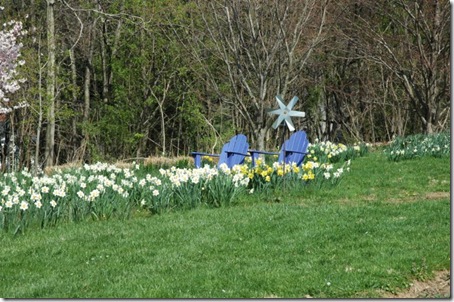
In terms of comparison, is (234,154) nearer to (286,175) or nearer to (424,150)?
(286,175)

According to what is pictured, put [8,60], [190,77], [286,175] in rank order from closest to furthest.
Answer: [286,175]
[8,60]
[190,77]

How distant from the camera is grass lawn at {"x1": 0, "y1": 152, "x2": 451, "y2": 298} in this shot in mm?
4805

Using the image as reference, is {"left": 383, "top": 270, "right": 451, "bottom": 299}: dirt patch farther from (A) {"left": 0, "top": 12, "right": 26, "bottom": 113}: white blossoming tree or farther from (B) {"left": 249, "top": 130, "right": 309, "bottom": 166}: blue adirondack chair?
(A) {"left": 0, "top": 12, "right": 26, "bottom": 113}: white blossoming tree

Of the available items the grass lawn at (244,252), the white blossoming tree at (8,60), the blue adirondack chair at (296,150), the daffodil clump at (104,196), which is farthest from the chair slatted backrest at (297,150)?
the white blossoming tree at (8,60)

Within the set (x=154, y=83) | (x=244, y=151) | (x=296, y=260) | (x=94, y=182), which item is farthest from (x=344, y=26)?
(x=296, y=260)

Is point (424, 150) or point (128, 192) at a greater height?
point (424, 150)

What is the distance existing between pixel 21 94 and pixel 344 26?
8.39 m

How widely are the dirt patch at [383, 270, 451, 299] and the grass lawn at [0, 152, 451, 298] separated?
0.21 feet

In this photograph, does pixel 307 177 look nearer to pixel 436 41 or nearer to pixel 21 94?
pixel 436 41

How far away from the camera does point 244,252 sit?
571cm

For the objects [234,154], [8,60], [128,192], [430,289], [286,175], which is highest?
[8,60]

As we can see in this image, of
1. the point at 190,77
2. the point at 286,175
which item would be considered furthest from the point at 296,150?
the point at 190,77

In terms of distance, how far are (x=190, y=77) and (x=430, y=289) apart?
15.0 metres

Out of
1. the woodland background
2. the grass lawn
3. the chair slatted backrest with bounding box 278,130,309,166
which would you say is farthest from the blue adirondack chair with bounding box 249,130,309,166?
the woodland background
